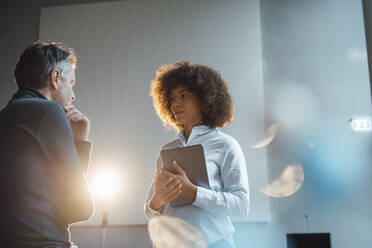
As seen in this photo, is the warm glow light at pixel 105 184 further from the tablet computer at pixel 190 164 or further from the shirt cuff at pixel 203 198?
the shirt cuff at pixel 203 198

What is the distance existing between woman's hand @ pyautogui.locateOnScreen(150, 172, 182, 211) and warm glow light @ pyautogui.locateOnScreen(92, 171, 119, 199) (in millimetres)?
1773

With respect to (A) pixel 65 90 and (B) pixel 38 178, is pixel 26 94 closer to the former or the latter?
(A) pixel 65 90

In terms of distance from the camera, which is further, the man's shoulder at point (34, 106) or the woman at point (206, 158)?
the woman at point (206, 158)

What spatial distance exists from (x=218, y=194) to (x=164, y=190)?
21 centimetres

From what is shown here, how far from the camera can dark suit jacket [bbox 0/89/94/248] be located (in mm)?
967

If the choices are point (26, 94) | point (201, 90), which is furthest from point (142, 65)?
point (26, 94)

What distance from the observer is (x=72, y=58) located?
1.38 metres

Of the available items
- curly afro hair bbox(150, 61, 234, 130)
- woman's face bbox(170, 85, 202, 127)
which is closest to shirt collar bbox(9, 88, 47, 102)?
woman's face bbox(170, 85, 202, 127)

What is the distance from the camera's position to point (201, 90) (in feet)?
5.87

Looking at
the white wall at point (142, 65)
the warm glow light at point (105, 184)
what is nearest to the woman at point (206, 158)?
the white wall at point (142, 65)

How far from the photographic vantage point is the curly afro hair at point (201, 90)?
5.81 ft

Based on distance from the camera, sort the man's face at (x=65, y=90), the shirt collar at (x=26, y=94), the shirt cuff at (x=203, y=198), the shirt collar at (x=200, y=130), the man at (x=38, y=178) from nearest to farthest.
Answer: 1. the man at (x=38, y=178)
2. the shirt collar at (x=26, y=94)
3. the man's face at (x=65, y=90)
4. the shirt cuff at (x=203, y=198)
5. the shirt collar at (x=200, y=130)

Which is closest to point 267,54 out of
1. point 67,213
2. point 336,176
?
point 336,176

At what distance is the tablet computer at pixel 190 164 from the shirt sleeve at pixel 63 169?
51cm
